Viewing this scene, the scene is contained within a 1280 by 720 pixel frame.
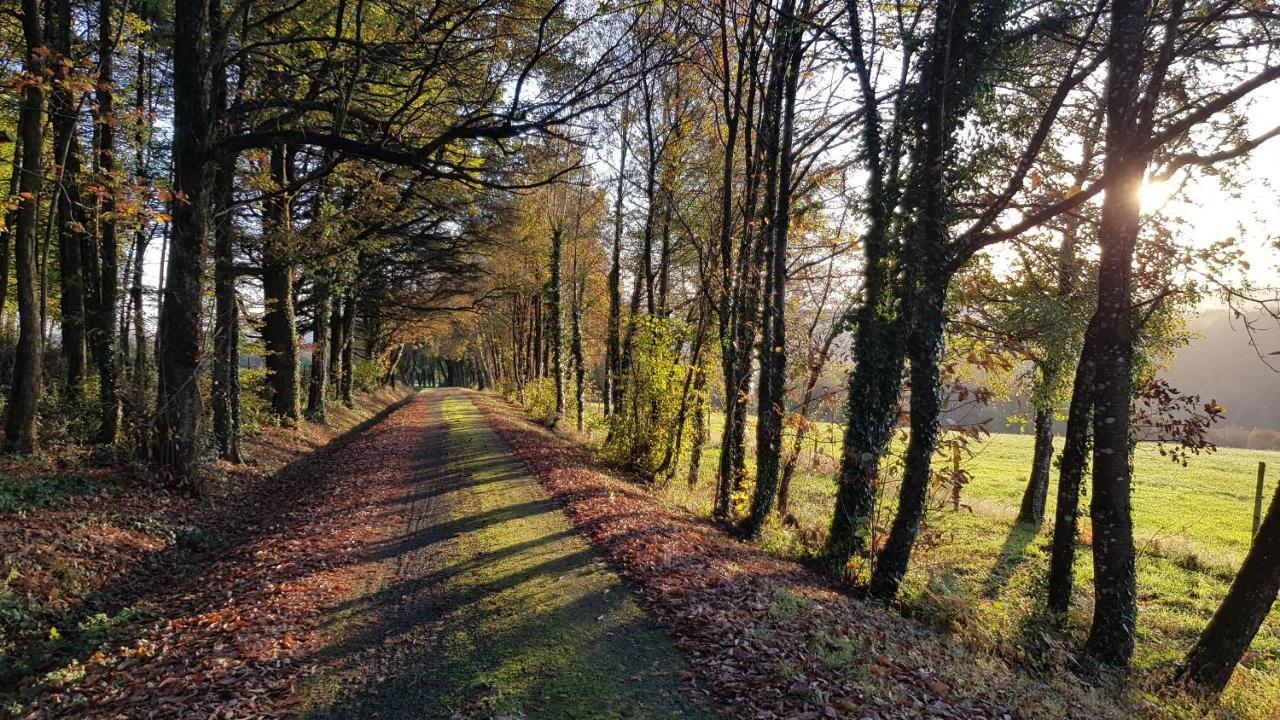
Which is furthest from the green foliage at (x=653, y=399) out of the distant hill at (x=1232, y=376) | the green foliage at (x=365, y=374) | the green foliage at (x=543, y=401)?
the distant hill at (x=1232, y=376)

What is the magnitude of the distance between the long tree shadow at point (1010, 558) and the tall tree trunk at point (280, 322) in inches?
709

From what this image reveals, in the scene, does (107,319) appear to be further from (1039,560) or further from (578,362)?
(1039,560)

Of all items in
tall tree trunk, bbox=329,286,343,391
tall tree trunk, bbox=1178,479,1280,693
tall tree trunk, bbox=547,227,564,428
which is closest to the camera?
tall tree trunk, bbox=1178,479,1280,693

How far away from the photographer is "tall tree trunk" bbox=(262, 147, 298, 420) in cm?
1567

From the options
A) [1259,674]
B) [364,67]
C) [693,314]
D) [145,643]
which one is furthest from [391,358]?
[1259,674]

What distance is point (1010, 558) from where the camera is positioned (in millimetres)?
13422

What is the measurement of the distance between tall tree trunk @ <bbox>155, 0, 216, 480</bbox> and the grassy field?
30.4ft

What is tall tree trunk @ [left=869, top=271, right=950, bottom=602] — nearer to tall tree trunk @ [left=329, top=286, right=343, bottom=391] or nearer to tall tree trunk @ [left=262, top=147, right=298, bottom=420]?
tall tree trunk @ [left=262, top=147, right=298, bottom=420]

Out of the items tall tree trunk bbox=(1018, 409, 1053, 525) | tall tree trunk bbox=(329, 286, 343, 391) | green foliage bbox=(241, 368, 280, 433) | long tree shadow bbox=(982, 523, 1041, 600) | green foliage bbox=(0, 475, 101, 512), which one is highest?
tall tree trunk bbox=(329, 286, 343, 391)

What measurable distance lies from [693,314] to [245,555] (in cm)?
1410

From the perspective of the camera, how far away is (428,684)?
465cm

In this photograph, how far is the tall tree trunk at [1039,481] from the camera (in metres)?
16.2

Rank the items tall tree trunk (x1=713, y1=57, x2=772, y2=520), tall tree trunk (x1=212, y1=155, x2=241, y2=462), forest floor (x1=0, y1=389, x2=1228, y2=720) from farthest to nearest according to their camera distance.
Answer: tall tree trunk (x1=212, y1=155, x2=241, y2=462) < tall tree trunk (x1=713, y1=57, x2=772, y2=520) < forest floor (x1=0, y1=389, x2=1228, y2=720)

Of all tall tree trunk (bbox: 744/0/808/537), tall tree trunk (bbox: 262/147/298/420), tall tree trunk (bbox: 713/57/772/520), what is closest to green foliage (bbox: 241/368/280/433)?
tall tree trunk (bbox: 262/147/298/420)
